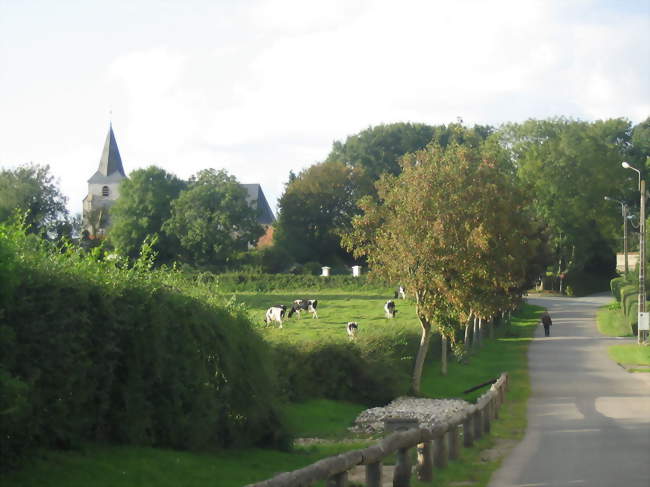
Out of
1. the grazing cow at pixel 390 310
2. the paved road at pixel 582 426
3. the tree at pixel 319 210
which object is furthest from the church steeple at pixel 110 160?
the paved road at pixel 582 426

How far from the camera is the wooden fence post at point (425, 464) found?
12594 mm

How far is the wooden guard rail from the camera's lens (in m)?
9.44

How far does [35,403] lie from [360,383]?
52.6 ft

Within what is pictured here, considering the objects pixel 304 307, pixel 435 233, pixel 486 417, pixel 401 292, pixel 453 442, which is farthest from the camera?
pixel 304 307

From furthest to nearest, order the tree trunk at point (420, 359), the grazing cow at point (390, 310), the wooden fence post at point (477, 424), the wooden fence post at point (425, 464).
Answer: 1. the grazing cow at point (390, 310)
2. the tree trunk at point (420, 359)
3. the wooden fence post at point (477, 424)
4. the wooden fence post at point (425, 464)

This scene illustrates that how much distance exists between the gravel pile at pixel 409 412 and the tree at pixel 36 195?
2198 inches

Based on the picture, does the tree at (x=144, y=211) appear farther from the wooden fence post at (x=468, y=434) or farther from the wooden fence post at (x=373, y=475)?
the wooden fence post at (x=373, y=475)

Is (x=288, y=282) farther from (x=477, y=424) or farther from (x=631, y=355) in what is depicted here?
(x=477, y=424)

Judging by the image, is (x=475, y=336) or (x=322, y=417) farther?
(x=475, y=336)

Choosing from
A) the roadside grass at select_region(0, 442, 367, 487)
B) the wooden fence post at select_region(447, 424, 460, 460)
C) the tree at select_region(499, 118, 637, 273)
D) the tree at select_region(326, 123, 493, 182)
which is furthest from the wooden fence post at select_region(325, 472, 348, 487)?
the tree at select_region(326, 123, 493, 182)

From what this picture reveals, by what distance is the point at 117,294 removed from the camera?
1204 centimetres

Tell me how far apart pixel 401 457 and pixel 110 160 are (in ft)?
442

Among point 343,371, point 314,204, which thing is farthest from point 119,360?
point 314,204

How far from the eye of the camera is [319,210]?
8875 cm
